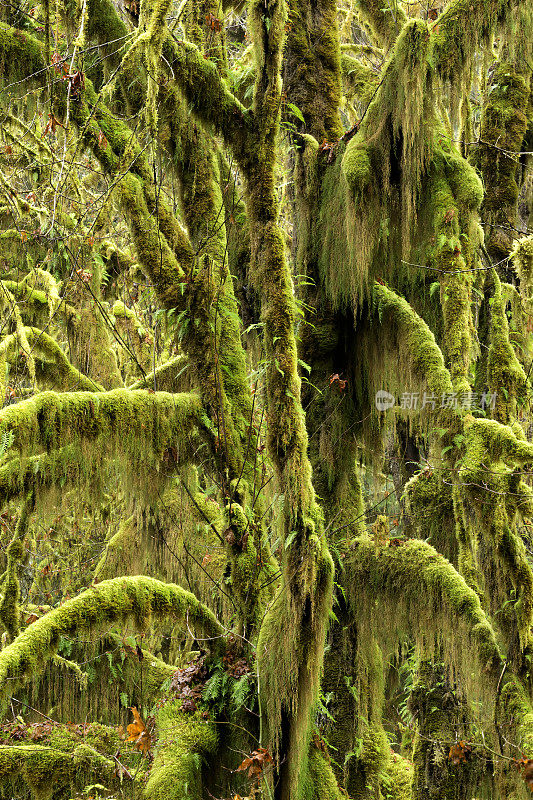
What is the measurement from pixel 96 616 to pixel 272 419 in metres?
1.67

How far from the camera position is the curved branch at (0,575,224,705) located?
12.9 ft

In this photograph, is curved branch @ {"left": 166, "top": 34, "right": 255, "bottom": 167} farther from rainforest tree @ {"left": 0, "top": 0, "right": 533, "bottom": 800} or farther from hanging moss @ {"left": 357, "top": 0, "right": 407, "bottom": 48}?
hanging moss @ {"left": 357, "top": 0, "right": 407, "bottom": 48}

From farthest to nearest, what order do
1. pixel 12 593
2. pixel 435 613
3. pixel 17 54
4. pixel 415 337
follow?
1. pixel 12 593
2. pixel 415 337
3. pixel 435 613
4. pixel 17 54

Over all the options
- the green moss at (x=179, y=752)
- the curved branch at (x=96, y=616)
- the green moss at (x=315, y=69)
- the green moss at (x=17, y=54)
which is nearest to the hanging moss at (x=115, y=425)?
the curved branch at (x=96, y=616)

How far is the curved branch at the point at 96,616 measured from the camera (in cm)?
392

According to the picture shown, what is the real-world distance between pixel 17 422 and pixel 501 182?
5.64 meters

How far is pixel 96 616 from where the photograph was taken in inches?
175

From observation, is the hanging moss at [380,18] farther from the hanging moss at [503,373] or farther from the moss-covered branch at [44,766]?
the moss-covered branch at [44,766]

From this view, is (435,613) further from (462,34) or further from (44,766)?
(462,34)

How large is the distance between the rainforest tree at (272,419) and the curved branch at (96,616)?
19mm

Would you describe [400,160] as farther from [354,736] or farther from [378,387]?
[354,736]

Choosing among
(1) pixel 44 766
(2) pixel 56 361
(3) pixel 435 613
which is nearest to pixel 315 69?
(2) pixel 56 361

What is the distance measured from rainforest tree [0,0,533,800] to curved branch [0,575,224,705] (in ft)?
0.06

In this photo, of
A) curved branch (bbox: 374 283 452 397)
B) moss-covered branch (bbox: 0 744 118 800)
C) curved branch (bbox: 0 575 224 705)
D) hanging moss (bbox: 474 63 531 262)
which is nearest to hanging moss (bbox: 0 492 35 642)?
curved branch (bbox: 0 575 224 705)
